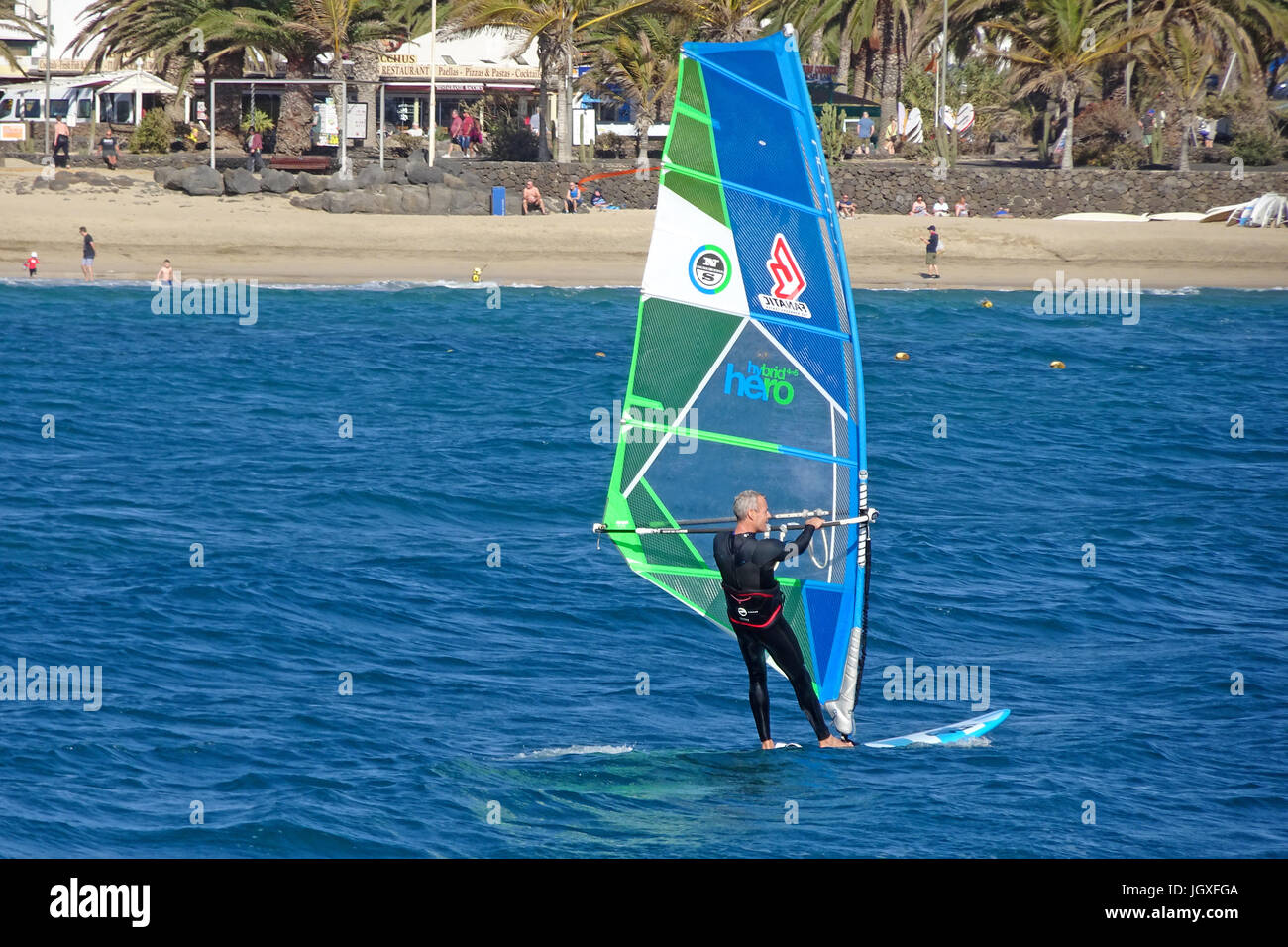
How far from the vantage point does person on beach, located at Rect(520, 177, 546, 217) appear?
35.5m

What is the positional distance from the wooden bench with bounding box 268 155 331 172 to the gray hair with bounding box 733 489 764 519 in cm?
3095

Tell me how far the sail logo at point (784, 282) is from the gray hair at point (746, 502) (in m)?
1.26

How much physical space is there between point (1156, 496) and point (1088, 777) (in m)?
10.2

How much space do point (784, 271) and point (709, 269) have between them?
46 centimetres

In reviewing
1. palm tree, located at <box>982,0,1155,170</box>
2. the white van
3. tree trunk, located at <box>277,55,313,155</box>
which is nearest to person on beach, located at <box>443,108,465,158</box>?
tree trunk, located at <box>277,55,313,155</box>

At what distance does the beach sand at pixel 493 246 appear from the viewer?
32.2m

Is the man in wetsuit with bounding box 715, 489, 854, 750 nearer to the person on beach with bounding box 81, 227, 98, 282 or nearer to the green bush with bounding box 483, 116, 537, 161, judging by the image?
the person on beach with bounding box 81, 227, 98, 282

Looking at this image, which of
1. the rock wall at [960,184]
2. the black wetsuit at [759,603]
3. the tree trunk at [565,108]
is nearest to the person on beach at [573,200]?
the rock wall at [960,184]

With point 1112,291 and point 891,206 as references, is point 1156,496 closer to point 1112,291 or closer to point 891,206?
point 1112,291

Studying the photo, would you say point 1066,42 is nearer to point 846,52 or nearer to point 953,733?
point 846,52

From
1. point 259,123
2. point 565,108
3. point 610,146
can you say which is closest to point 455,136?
point 610,146

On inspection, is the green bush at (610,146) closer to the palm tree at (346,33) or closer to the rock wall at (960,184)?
the rock wall at (960,184)

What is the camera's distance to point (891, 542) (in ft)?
52.3
